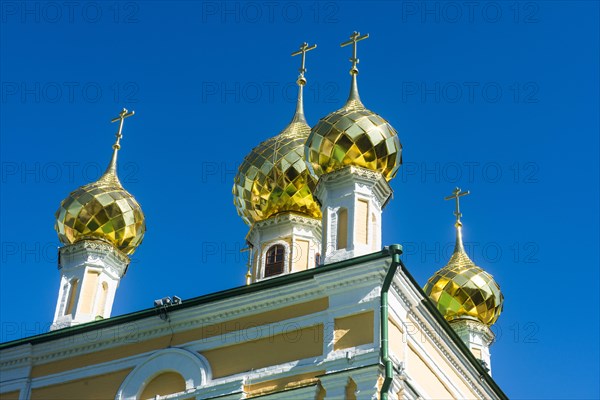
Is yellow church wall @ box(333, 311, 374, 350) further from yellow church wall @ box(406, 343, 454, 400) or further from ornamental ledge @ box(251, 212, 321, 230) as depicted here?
ornamental ledge @ box(251, 212, 321, 230)

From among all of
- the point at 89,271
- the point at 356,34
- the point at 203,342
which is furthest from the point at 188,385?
the point at 356,34

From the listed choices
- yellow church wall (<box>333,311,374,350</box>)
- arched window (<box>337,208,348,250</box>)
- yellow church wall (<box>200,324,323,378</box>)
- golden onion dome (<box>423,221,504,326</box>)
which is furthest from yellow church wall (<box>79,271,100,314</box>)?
golden onion dome (<box>423,221,504,326</box>)

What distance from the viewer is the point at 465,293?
21.3 m

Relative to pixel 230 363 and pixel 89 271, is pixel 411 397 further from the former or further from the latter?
pixel 89 271

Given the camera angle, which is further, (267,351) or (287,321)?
(287,321)

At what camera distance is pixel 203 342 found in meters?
14.1

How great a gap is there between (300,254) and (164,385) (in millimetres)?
4771

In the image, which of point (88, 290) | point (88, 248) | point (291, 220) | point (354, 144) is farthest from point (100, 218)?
point (354, 144)

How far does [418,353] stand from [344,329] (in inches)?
47.9

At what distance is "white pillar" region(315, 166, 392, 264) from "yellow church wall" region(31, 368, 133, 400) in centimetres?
303

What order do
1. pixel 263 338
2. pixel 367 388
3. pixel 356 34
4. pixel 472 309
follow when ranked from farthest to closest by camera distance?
1. pixel 472 309
2. pixel 356 34
3. pixel 263 338
4. pixel 367 388

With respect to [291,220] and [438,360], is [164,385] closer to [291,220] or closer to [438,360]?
[438,360]

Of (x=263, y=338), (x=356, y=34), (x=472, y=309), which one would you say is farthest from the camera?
(x=472, y=309)

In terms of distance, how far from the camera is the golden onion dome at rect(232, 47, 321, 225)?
726 inches
